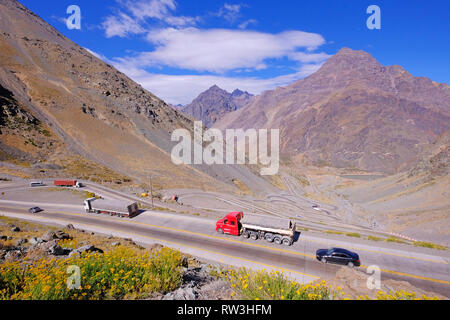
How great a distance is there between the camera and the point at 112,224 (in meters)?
25.1

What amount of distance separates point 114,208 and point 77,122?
198 ft

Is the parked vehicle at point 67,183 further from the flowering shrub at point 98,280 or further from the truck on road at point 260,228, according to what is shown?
the flowering shrub at point 98,280

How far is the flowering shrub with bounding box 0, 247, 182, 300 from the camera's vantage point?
19.6ft

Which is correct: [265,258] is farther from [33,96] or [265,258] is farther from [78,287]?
[33,96]

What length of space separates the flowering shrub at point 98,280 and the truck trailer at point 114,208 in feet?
63.8

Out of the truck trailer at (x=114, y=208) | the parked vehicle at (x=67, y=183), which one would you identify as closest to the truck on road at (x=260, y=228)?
the truck trailer at (x=114, y=208)

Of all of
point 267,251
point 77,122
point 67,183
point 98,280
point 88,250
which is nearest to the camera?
point 98,280

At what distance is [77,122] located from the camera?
240 ft

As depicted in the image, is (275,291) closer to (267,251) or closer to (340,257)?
(340,257)

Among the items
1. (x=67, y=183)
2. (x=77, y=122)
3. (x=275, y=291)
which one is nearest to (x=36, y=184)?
(x=67, y=183)

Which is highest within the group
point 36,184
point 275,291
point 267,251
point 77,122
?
point 77,122

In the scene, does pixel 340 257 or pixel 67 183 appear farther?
pixel 67 183
